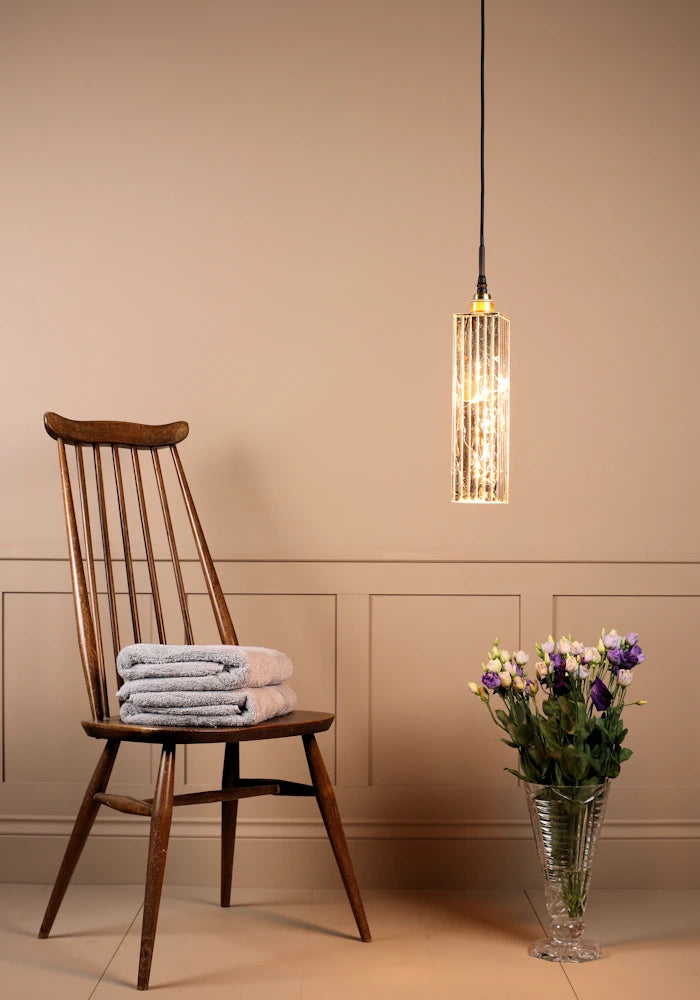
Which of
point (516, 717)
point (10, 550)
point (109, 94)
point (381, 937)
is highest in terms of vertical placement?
point (109, 94)

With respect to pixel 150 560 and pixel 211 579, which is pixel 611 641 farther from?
pixel 150 560

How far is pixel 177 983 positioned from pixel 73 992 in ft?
0.61

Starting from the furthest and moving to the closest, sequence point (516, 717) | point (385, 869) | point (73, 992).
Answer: point (385, 869) → point (516, 717) → point (73, 992)

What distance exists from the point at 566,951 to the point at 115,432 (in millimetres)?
1440

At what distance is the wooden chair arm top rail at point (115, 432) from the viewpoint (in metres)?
2.16

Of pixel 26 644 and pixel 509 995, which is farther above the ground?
pixel 26 644

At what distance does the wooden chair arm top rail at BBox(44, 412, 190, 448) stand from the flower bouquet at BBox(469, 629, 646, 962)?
2.93 ft

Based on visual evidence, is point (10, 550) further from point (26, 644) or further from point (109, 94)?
point (109, 94)

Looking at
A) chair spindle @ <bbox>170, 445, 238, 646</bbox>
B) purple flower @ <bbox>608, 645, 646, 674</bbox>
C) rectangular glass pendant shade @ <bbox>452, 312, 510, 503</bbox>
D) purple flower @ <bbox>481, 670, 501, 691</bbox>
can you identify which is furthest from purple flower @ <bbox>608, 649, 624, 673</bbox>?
chair spindle @ <bbox>170, 445, 238, 646</bbox>

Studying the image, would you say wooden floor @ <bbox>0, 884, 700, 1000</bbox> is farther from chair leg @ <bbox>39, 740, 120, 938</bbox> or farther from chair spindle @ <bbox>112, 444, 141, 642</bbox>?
chair spindle @ <bbox>112, 444, 141, 642</bbox>

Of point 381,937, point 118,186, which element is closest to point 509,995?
point 381,937

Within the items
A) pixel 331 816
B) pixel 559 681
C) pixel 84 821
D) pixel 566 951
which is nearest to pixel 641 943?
pixel 566 951

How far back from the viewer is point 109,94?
2578mm

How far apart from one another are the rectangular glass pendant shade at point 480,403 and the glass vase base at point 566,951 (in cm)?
96
